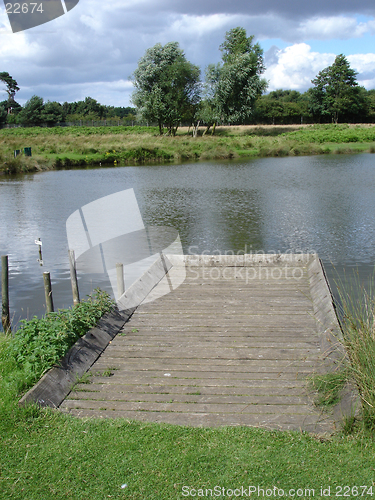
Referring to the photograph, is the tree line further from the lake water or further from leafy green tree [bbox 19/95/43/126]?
leafy green tree [bbox 19/95/43/126]

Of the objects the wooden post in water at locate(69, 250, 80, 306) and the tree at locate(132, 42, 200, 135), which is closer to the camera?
the wooden post in water at locate(69, 250, 80, 306)

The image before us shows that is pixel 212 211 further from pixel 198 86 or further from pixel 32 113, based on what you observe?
pixel 32 113

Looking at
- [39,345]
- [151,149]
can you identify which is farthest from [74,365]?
[151,149]

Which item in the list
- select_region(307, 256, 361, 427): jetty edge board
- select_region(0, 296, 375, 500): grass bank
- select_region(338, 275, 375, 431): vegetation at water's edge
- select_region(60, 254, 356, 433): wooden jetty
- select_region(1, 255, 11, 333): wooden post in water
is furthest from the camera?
select_region(1, 255, 11, 333): wooden post in water

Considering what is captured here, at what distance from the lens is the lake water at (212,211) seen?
10.2 m

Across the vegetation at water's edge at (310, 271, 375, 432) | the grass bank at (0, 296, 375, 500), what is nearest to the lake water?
the grass bank at (0, 296, 375, 500)

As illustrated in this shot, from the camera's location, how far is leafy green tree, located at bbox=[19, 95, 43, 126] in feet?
231

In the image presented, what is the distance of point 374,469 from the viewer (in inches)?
113

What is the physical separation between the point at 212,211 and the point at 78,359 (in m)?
12.7

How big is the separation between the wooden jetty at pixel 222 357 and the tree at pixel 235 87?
1816 inches

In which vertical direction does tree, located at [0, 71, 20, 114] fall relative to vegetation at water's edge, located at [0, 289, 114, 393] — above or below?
above

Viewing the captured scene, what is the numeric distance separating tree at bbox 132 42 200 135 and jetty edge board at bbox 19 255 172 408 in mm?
45614

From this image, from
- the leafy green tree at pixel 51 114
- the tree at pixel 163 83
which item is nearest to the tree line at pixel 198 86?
the tree at pixel 163 83

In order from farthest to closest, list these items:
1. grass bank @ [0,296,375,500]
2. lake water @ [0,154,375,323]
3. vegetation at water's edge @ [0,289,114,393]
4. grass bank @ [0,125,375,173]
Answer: grass bank @ [0,125,375,173] < lake water @ [0,154,375,323] < vegetation at water's edge @ [0,289,114,393] < grass bank @ [0,296,375,500]
